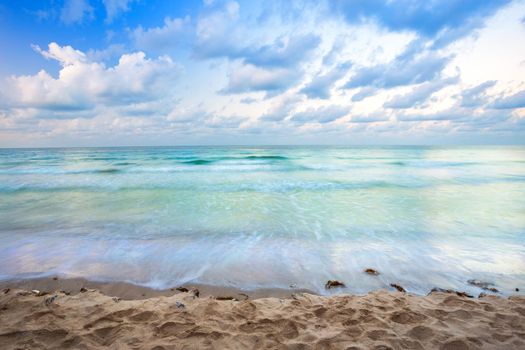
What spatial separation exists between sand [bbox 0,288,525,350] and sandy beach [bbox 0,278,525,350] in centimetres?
1

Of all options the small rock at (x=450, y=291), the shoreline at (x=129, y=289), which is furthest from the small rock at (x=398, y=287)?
the shoreline at (x=129, y=289)

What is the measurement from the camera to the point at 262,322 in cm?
342

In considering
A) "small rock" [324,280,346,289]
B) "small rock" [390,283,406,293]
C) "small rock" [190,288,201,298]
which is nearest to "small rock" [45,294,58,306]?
"small rock" [190,288,201,298]

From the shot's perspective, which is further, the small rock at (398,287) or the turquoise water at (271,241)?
the turquoise water at (271,241)

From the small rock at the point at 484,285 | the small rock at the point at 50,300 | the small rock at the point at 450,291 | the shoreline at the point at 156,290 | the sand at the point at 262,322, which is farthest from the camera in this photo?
the small rock at the point at 484,285

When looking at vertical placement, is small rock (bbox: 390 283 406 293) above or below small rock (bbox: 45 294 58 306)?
below

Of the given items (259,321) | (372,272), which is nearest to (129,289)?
(259,321)

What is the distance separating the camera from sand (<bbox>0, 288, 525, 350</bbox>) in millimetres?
3012

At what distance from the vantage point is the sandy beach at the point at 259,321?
3014mm

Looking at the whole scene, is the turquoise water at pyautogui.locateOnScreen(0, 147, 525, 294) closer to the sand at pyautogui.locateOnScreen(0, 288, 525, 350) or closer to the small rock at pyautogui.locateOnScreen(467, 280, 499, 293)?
the small rock at pyautogui.locateOnScreen(467, 280, 499, 293)

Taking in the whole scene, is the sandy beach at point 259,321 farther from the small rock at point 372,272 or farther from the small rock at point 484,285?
the small rock at point 372,272

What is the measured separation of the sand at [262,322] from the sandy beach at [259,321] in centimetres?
1

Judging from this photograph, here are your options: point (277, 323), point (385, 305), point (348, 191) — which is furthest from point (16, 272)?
point (348, 191)

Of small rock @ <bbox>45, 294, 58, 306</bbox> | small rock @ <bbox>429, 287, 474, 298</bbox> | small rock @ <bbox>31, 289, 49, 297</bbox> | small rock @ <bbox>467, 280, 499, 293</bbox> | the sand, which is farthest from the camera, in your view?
small rock @ <bbox>467, 280, 499, 293</bbox>
